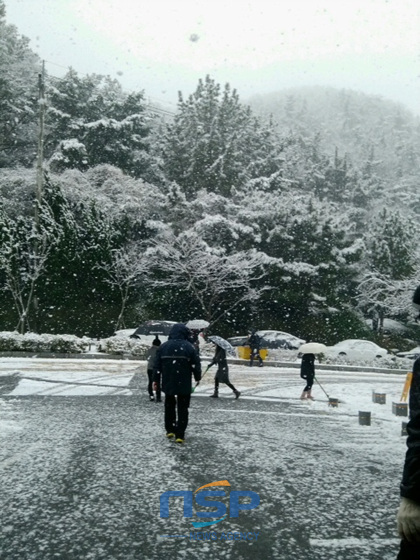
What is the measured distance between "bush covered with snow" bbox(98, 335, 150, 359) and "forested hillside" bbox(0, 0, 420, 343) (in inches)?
250

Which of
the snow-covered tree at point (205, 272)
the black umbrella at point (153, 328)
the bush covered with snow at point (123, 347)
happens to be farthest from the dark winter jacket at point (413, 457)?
the snow-covered tree at point (205, 272)

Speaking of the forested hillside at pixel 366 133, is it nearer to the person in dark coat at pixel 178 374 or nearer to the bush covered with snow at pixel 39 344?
the bush covered with snow at pixel 39 344

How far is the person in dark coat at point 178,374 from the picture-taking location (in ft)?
22.7

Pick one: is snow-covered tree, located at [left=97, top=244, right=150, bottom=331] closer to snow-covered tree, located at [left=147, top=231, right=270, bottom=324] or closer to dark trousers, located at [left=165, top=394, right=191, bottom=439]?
snow-covered tree, located at [left=147, top=231, right=270, bottom=324]

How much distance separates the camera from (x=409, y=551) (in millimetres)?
2092

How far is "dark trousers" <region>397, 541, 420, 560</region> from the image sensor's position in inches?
81.7

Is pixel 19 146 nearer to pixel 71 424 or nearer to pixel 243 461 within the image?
pixel 71 424

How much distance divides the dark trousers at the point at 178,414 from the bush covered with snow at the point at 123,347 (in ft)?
47.8

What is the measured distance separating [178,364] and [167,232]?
2417 centimetres

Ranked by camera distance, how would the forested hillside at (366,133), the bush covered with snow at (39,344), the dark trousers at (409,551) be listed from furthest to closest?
the forested hillside at (366,133) → the bush covered with snow at (39,344) → the dark trousers at (409,551)

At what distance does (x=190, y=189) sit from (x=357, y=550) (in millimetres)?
32524

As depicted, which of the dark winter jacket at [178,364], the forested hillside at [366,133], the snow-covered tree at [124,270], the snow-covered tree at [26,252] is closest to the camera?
the dark winter jacket at [178,364]

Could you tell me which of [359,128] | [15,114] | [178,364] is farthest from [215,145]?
[359,128]

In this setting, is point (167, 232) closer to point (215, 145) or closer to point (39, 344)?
point (215, 145)
